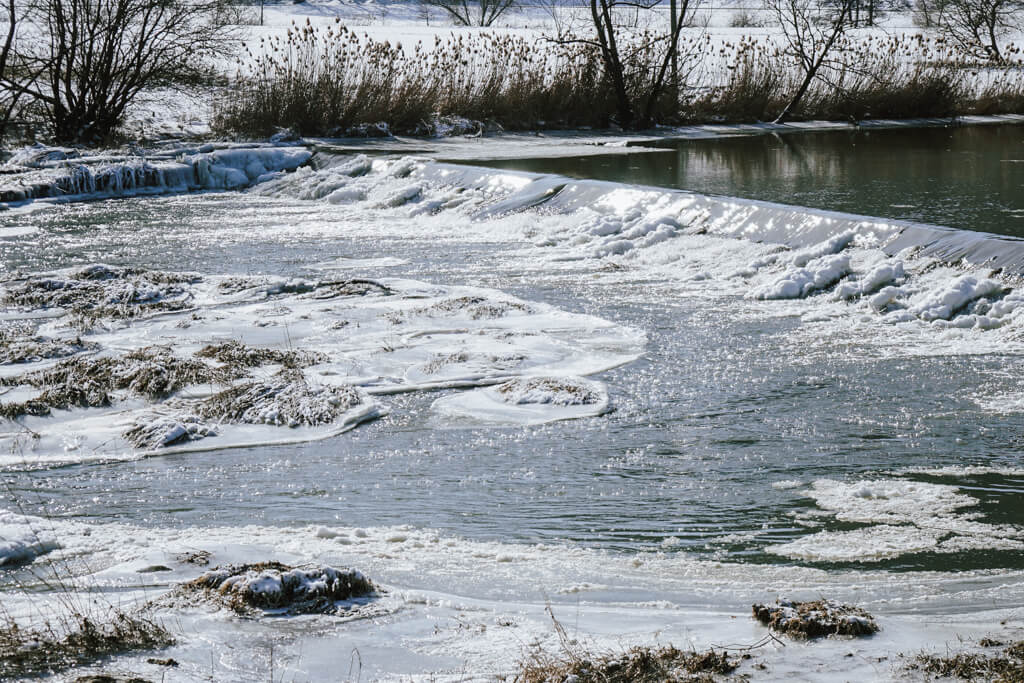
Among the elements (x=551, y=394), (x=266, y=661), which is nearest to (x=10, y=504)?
(x=266, y=661)

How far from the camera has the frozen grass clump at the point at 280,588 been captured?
10.6 ft

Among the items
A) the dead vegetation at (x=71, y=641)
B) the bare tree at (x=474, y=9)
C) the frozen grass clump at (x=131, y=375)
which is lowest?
the dead vegetation at (x=71, y=641)

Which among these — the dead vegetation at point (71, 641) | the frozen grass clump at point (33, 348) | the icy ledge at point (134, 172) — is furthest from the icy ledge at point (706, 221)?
the dead vegetation at point (71, 641)

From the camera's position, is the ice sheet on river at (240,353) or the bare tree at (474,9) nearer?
the ice sheet on river at (240,353)

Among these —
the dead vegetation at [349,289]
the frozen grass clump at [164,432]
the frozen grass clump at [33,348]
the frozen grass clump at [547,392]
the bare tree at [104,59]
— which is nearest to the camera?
the frozen grass clump at [164,432]

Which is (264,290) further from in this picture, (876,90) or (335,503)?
(876,90)

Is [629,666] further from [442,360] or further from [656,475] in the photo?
[442,360]

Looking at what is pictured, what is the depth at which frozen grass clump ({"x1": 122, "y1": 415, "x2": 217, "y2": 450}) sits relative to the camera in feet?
17.2

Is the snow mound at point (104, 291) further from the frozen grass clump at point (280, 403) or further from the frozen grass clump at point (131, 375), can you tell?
the frozen grass clump at point (280, 403)

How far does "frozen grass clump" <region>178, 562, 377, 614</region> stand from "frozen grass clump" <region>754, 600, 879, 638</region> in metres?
1.21

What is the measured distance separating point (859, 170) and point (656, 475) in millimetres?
9803

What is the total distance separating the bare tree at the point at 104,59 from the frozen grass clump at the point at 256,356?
40.0 feet

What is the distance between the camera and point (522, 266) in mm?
9570

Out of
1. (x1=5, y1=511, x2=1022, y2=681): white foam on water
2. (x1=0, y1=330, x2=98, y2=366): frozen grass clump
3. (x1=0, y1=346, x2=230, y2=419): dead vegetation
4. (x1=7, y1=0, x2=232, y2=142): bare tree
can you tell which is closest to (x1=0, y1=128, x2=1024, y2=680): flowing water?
(x1=5, y1=511, x2=1022, y2=681): white foam on water
